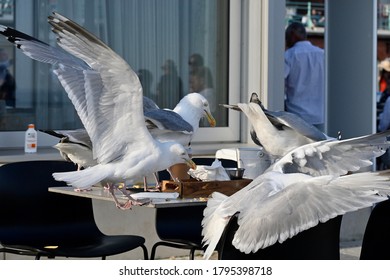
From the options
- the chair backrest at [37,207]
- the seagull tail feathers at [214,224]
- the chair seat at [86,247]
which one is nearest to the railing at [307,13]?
the chair backrest at [37,207]

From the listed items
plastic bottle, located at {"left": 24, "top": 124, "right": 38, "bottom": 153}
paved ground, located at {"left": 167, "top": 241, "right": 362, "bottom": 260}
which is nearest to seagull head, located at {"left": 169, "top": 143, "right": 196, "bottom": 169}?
paved ground, located at {"left": 167, "top": 241, "right": 362, "bottom": 260}

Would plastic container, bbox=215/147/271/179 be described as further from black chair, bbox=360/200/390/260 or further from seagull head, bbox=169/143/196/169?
black chair, bbox=360/200/390/260

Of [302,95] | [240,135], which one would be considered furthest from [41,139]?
[302,95]

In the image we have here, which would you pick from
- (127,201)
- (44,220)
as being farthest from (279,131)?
(44,220)

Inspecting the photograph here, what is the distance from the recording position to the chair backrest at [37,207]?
4.72 metres

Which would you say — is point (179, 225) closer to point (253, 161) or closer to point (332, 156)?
point (253, 161)

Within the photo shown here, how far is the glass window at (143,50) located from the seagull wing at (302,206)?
12.8 feet

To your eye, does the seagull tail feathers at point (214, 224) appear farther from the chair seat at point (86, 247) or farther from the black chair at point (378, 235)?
the chair seat at point (86, 247)

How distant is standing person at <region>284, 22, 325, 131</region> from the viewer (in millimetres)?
8766

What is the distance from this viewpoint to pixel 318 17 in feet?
49.5

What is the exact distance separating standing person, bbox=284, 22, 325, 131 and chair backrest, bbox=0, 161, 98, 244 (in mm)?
4110

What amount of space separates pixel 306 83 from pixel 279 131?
4068 mm
